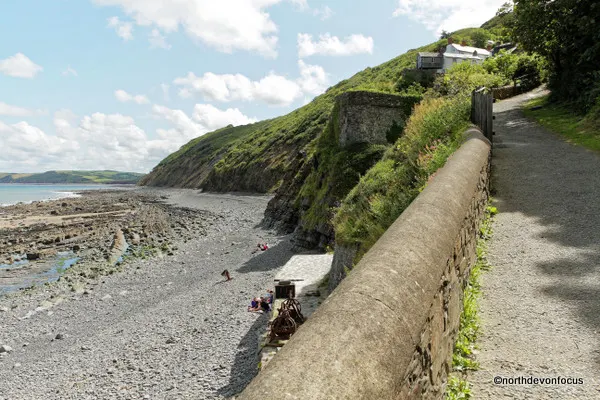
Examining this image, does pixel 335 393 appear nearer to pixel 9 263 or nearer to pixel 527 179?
pixel 527 179

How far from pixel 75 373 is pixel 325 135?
22.8m

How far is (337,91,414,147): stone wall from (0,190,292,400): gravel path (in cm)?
936

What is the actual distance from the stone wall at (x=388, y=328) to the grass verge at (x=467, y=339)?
0.16 metres

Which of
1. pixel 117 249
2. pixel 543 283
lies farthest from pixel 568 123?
pixel 117 249

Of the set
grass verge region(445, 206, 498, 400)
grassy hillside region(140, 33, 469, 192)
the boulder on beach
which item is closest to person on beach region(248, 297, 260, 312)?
grass verge region(445, 206, 498, 400)

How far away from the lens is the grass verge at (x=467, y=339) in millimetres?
3955

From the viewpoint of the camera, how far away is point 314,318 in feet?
7.95

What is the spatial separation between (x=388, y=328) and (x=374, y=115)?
988 inches

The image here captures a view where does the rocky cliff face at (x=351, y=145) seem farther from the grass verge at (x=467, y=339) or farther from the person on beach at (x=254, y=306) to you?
the grass verge at (x=467, y=339)

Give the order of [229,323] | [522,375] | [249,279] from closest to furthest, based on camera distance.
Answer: [522,375] → [229,323] → [249,279]

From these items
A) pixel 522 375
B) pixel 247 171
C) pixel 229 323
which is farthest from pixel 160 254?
pixel 247 171

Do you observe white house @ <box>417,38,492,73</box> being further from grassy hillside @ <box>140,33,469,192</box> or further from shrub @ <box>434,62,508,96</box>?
shrub @ <box>434,62,508,96</box>

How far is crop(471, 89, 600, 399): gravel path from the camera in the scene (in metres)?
4.04

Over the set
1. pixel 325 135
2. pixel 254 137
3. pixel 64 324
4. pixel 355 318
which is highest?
pixel 254 137
